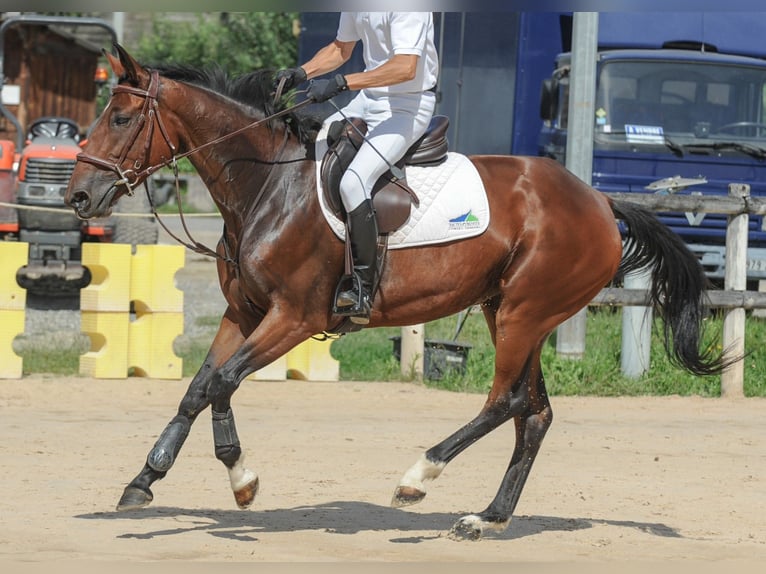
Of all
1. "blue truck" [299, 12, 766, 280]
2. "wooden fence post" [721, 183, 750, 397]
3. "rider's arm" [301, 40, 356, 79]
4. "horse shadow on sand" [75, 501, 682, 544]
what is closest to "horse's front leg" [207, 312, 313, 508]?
"horse shadow on sand" [75, 501, 682, 544]

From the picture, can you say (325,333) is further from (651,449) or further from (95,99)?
(95,99)

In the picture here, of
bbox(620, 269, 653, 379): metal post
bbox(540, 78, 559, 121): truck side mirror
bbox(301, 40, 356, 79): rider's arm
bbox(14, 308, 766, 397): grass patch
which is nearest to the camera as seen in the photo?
bbox(301, 40, 356, 79): rider's arm

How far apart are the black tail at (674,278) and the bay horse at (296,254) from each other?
39cm

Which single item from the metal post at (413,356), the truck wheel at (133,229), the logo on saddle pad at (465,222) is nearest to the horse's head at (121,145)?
the logo on saddle pad at (465,222)

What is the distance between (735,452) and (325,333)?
3989mm

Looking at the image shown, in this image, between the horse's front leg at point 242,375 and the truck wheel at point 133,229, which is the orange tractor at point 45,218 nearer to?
the truck wheel at point 133,229

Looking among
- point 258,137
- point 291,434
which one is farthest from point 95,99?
point 258,137

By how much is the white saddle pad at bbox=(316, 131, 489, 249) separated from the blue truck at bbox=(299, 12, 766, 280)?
6.98 meters

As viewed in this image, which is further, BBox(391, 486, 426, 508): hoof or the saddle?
the saddle

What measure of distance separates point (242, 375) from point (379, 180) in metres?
1.27

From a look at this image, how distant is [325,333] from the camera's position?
22.2 feet

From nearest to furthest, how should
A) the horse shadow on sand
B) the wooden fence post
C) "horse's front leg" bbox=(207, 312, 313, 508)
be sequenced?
"horse's front leg" bbox=(207, 312, 313, 508)
the horse shadow on sand
the wooden fence post

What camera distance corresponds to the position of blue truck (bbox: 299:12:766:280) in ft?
47.0

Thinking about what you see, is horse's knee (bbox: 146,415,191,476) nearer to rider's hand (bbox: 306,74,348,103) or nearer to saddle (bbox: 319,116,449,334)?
saddle (bbox: 319,116,449,334)
